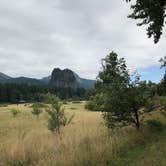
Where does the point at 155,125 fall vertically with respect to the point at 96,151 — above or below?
above

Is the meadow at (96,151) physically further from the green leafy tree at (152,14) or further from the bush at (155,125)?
the green leafy tree at (152,14)

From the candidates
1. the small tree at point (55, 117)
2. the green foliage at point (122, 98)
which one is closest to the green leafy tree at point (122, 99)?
the green foliage at point (122, 98)

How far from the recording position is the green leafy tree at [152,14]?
41.6 ft

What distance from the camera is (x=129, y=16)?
14.9 m

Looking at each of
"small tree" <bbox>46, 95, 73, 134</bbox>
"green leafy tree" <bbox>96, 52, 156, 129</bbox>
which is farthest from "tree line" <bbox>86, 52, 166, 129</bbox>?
"small tree" <bbox>46, 95, 73, 134</bbox>

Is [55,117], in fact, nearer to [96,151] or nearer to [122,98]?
[122,98]

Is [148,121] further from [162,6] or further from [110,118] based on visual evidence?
[162,6]

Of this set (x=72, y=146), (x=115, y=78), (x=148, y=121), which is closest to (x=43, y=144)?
(x=72, y=146)

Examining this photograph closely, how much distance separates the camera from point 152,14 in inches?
513

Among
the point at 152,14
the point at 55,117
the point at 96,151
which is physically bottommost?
the point at 96,151

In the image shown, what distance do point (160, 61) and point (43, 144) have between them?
8.08 meters

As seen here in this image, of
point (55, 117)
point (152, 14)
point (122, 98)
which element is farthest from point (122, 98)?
point (55, 117)

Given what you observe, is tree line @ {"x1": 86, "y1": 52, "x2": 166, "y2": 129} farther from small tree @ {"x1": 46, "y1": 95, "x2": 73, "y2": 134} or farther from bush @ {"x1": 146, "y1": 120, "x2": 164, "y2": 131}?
small tree @ {"x1": 46, "y1": 95, "x2": 73, "y2": 134}

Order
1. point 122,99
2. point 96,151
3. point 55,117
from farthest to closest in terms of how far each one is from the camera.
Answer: point 55,117 < point 122,99 < point 96,151
